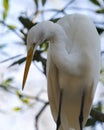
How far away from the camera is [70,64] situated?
1.68 meters

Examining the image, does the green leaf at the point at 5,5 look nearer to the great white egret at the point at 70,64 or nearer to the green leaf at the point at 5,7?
the green leaf at the point at 5,7

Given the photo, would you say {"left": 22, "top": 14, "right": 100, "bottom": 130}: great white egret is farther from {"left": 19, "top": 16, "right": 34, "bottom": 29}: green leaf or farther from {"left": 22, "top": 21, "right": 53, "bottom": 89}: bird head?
{"left": 19, "top": 16, "right": 34, "bottom": 29}: green leaf

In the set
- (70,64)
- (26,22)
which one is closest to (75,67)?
(70,64)

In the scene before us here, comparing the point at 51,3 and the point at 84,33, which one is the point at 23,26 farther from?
the point at 51,3

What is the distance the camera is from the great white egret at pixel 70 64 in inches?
65.2

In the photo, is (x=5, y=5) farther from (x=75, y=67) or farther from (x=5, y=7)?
(x=75, y=67)

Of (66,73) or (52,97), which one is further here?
(52,97)

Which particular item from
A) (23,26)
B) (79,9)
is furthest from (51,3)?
(23,26)

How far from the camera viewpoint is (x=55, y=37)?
167 centimetres

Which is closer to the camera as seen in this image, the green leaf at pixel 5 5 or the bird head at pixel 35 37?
the bird head at pixel 35 37

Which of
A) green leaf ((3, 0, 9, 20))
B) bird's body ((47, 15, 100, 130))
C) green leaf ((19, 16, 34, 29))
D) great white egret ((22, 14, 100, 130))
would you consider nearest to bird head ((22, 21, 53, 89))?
great white egret ((22, 14, 100, 130))

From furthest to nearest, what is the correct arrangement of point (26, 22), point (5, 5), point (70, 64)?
point (5, 5) < point (26, 22) < point (70, 64)

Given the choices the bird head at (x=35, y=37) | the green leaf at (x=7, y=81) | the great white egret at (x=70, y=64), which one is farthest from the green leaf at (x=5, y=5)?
the bird head at (x=35, y=37)

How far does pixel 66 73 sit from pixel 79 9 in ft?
1.58
